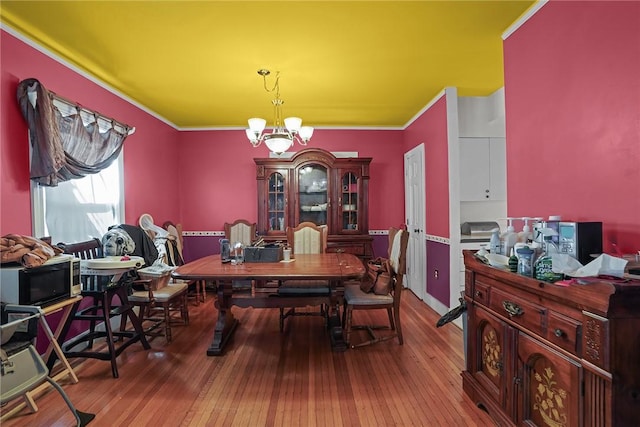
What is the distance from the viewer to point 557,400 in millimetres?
1338

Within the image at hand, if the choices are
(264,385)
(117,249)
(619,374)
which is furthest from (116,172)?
(619,374)

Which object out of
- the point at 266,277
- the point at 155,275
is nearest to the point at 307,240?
the point at 266,277

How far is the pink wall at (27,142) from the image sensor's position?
7.33ft

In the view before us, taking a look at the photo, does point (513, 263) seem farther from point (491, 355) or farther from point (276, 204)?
point (276, 204)

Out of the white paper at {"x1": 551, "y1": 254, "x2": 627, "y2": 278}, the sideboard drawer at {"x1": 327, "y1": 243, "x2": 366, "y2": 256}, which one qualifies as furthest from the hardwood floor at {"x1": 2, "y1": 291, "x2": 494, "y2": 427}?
the sideboard drawer at {"x1": 327, "y1": 243, "x2": 366, "y2": 256}

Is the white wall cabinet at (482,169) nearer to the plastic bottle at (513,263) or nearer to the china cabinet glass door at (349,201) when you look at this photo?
the china cabinet glass door at (349,201)

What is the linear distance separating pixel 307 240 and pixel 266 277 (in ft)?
4.39

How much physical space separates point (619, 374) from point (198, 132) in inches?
203

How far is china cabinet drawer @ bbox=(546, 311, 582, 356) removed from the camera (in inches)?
48.1

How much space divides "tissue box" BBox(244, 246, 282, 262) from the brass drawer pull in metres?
1.83

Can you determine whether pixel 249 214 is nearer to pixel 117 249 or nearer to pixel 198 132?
pixel 198 132

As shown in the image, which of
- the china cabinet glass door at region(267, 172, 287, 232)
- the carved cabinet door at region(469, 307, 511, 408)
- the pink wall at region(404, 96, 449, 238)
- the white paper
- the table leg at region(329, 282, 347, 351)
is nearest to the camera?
the white paper

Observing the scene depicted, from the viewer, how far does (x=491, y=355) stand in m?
1.83

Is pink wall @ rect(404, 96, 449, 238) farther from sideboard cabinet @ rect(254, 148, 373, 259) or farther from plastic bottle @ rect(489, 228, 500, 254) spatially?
plastic bottle @ rect(489, 228, 500, 254)
